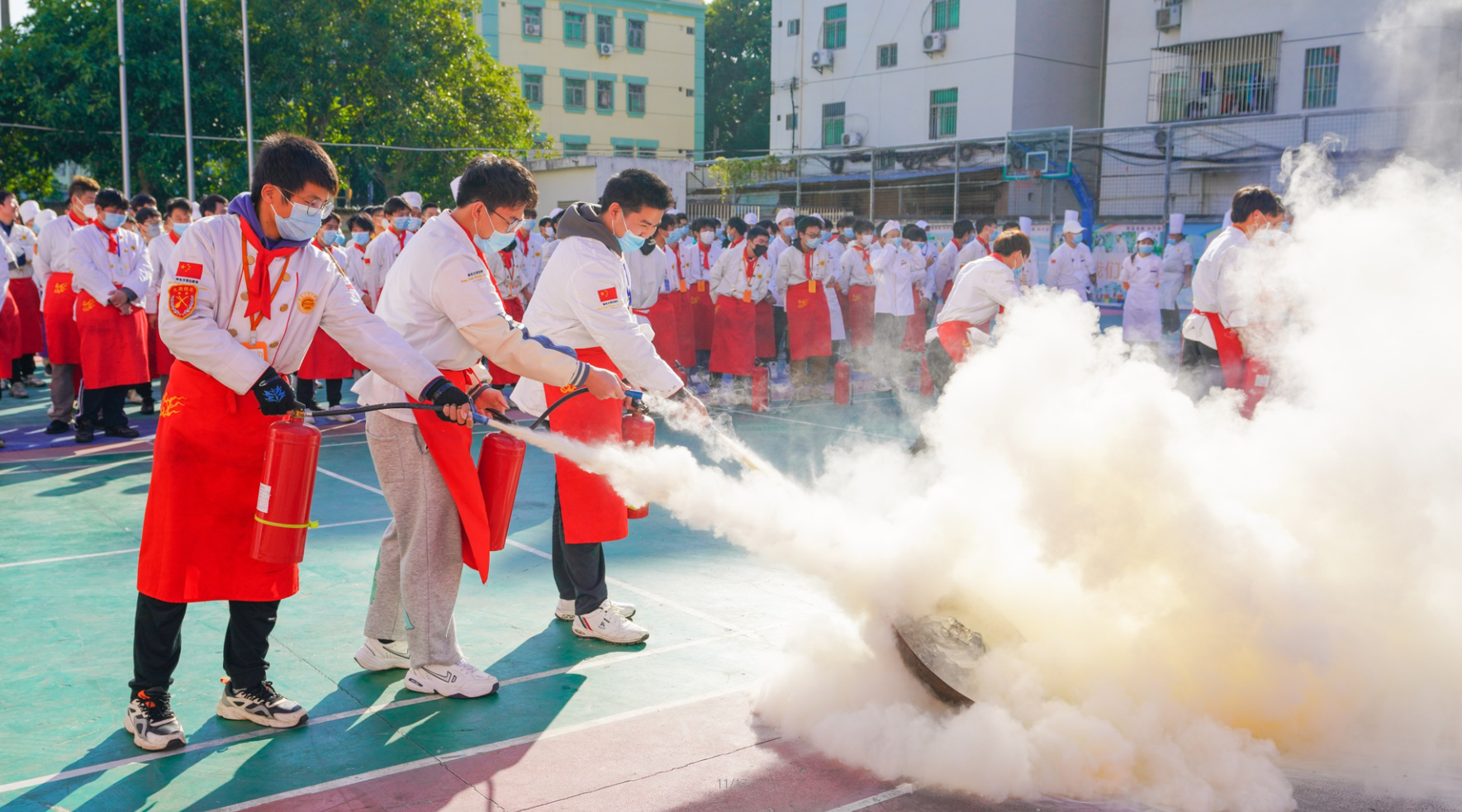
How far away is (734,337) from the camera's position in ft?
45.1

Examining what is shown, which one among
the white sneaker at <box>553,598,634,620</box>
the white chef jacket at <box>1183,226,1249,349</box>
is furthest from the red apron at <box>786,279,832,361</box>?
the white sneaker at <box>553,598,634,620</box>

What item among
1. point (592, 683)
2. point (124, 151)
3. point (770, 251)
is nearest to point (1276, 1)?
point (770, 251)

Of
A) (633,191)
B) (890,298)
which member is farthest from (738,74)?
(633,191)

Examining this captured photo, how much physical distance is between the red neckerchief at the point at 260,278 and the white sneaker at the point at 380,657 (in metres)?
1.55

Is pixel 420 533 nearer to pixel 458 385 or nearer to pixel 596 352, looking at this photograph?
pixel 458 385

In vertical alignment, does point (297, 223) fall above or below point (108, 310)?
above

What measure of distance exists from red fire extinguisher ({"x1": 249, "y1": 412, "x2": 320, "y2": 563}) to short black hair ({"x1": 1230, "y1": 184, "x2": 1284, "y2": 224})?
23.2ft

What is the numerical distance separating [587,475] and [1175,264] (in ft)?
47.3

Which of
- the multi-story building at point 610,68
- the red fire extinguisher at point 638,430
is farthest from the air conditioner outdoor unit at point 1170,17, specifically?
the red fire extinguisher at point 638,430

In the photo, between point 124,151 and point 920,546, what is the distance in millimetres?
19746

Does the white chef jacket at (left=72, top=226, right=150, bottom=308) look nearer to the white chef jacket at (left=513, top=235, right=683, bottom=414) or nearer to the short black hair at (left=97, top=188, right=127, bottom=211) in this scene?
the short black hair at (left=97, top=188, right=127, bottom=211)

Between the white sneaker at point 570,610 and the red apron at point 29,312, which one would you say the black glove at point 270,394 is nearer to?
the white sneaker at point 570,610

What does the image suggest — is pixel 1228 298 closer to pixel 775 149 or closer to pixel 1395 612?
pixel 1395 612

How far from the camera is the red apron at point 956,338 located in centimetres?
872
